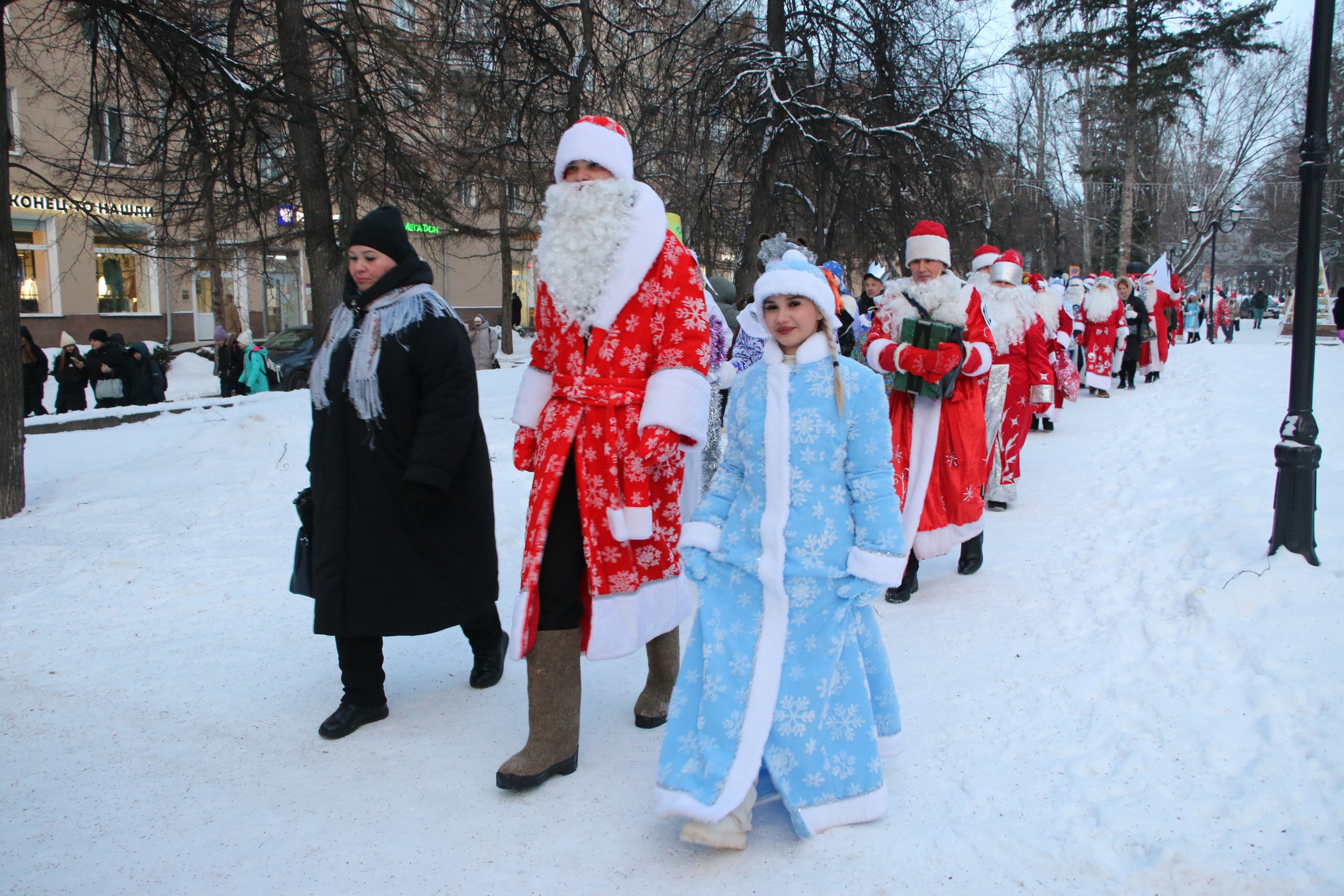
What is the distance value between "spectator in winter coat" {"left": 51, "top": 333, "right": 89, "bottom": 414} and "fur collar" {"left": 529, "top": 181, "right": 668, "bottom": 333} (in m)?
12.8

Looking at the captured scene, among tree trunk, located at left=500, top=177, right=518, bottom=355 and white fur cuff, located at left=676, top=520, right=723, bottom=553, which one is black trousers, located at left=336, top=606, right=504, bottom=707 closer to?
white fur cuff, located at left=676, top=520, right=723, bottom=553

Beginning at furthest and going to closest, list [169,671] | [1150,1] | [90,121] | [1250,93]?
[1250,93], [1150,1], [90,121], [169,671]

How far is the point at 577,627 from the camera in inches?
123

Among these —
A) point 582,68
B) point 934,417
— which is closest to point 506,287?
point 582,68

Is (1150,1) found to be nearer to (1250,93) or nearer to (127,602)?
(1250,93)

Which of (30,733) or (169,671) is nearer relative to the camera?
(30,733)

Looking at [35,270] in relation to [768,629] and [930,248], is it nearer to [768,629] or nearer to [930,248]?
[930,248]

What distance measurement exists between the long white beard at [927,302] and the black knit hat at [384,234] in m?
2.70

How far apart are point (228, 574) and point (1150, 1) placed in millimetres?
34112

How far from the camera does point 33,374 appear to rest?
12508 millimetres

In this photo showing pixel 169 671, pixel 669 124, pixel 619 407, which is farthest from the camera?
pixel 669 124

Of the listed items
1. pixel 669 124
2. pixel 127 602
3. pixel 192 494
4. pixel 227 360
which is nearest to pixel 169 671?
pixel 127 602

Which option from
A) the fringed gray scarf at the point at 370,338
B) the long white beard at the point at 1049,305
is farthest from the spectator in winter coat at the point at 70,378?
the long white beard at the point at 1049,305

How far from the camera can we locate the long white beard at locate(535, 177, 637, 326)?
10.2ft
